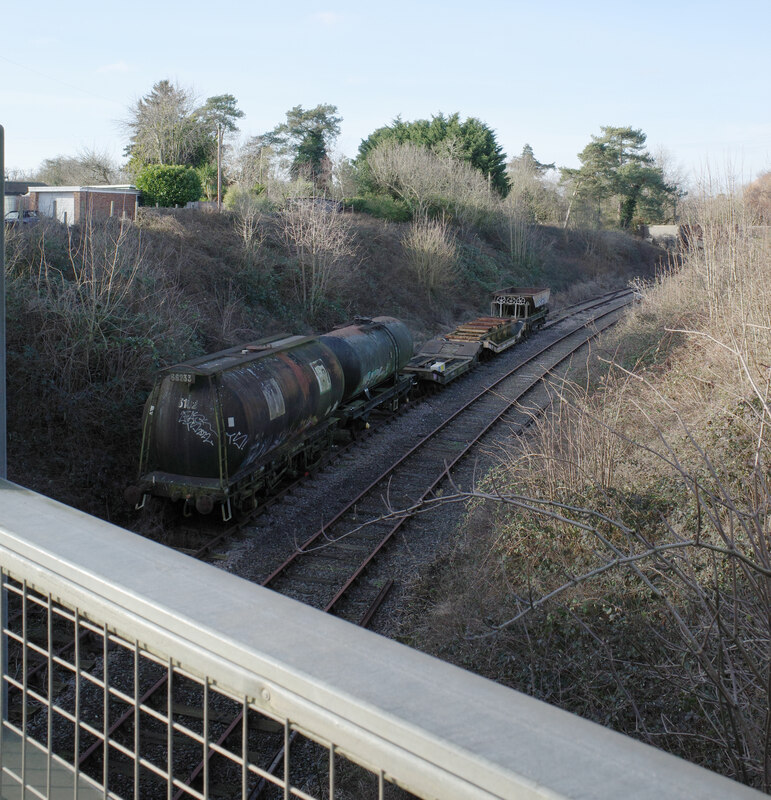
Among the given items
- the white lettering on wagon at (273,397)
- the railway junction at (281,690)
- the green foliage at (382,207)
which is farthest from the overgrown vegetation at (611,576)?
the green foliage at (382,207)

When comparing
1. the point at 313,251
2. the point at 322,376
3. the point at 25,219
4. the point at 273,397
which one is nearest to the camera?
the point at 273,397

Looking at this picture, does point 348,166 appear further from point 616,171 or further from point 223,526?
point 223,526

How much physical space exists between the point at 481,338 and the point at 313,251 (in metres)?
7.76

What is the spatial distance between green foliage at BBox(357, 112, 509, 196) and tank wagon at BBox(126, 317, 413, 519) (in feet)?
136

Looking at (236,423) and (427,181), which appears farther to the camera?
(427,181)

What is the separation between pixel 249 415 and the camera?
39.1ft

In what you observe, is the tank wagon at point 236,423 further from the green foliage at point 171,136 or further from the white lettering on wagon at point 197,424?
the green foliage at point 171,136

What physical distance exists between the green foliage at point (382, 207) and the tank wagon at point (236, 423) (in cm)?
3056

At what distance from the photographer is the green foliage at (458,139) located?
2074 inches

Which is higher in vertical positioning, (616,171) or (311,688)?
(616,171)

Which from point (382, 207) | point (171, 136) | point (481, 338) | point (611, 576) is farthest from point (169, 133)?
point (611, 576)

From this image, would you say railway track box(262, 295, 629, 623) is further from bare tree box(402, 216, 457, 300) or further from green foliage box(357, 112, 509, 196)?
green foliage box(357, 112, 509, 196)

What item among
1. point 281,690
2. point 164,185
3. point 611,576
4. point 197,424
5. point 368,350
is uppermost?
point 164,185

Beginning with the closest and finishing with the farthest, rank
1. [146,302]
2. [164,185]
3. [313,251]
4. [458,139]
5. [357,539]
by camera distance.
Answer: [357,539], [146,302], [313,251], [164,185], [458,139]
